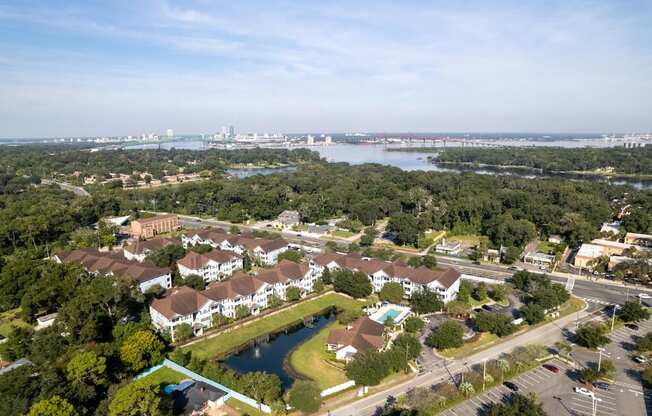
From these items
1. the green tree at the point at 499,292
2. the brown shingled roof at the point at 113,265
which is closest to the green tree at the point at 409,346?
the green tree at the point at 499,292

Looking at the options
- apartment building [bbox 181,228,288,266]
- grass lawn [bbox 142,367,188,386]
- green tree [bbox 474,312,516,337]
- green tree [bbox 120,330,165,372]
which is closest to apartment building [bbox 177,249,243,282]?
apartment building [bbox 181,228,288,266]

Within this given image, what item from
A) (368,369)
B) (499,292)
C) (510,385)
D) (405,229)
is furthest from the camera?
(405,229)

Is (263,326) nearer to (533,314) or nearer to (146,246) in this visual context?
(146,246)

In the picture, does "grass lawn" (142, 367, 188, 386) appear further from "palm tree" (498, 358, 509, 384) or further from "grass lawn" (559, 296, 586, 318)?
"grass lawn" (559, 296, 586, 318)

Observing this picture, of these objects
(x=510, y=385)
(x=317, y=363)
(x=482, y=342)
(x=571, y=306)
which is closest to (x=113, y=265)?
(x=317, y=363)

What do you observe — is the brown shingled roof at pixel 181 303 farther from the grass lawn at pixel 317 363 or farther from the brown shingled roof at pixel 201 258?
the grass lawn at pixel 317 363

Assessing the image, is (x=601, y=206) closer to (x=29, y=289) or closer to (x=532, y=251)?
(x=532, y=251)
